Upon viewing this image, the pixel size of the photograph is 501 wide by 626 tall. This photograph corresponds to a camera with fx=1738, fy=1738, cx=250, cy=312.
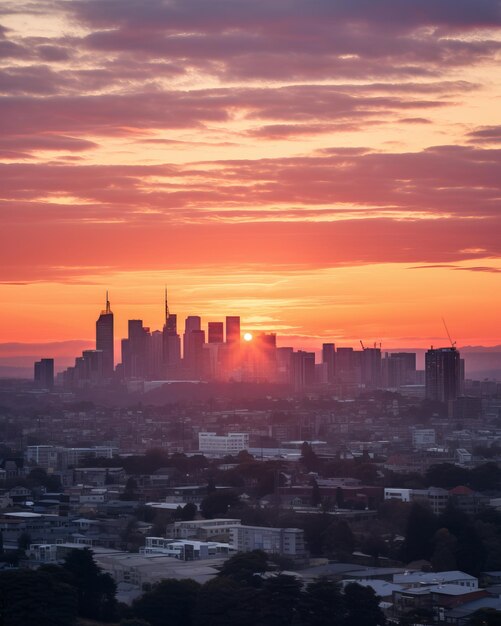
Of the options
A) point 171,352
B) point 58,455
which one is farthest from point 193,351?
point 58,455

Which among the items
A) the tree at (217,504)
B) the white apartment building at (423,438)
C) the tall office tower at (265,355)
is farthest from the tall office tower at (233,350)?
the tree at (217,504)

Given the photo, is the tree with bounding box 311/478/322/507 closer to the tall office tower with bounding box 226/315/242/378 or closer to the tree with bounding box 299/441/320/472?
the tree with bounding box 299/441/320/472

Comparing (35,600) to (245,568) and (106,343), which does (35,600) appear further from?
(106,343)

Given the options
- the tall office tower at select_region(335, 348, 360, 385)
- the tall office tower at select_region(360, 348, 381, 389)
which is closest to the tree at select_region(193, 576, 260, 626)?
the tall office tower at select_region(335, 348, 360, 385)

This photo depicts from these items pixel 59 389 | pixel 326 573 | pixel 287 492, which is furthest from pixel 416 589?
pixel 59 389

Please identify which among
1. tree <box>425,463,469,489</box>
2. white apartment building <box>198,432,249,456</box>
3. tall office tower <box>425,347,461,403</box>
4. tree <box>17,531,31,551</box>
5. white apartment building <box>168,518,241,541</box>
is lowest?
tree <box>17,531,31,551</box>

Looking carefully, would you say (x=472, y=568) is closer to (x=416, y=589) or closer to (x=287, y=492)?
(x=416, y=589)
